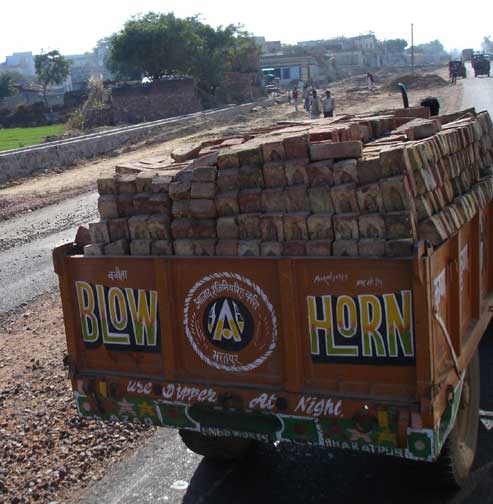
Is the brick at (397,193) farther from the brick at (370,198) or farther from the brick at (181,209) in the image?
the brick at (181,209)

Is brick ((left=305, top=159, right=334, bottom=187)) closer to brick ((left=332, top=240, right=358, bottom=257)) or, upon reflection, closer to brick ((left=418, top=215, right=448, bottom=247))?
brick ((left=332, top=240, right=358, bottom=257))

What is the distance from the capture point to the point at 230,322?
15.2 ft

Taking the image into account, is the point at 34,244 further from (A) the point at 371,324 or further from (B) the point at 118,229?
(A) the point at 371,324

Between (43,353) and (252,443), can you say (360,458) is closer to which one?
(252,443)

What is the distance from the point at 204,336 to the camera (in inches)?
186

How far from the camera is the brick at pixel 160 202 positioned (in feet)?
15.7

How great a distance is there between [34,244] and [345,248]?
1225cm

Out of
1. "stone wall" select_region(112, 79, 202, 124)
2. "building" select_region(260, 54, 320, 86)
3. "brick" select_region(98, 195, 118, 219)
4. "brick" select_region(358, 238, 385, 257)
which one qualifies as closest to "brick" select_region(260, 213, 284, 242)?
"brick" select_region(358, 238, 385, 257)

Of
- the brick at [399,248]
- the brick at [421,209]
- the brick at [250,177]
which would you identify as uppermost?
the brick at [250,177]

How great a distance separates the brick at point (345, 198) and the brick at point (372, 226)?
0.10 metres

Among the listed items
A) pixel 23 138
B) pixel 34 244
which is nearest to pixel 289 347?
pixel 34 244

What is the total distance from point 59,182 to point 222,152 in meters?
19.3

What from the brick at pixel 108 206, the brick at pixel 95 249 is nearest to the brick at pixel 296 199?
the brick at pixel 108 206

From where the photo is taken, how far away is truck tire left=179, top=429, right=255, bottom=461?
18.0 ft
